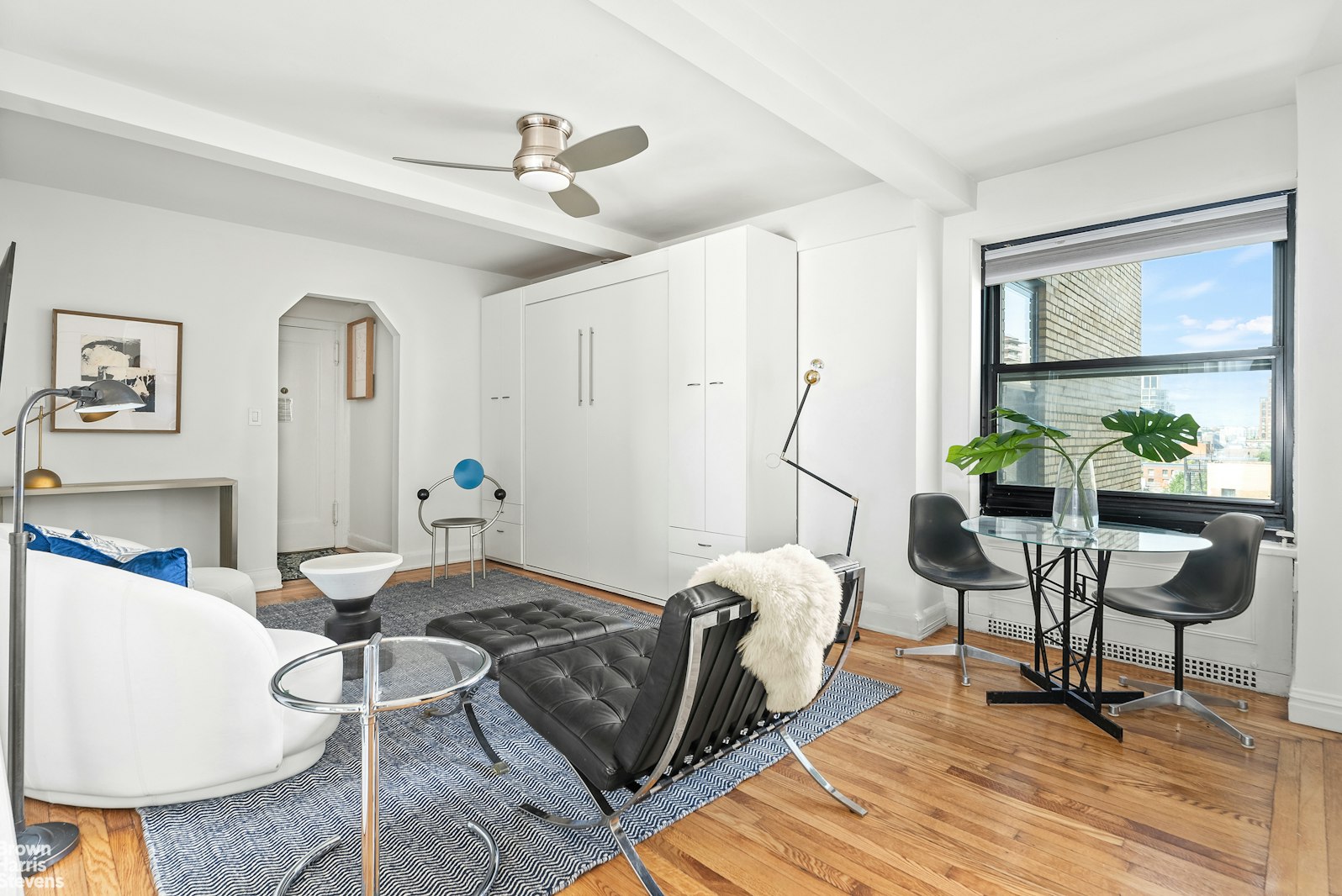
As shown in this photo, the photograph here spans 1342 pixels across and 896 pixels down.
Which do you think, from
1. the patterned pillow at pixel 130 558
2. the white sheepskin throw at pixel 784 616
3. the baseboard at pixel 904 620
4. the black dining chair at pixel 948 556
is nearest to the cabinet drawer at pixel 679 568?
the baseboard at pixel 904 620

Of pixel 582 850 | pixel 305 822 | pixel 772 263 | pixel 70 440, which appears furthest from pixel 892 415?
pixel 70 440

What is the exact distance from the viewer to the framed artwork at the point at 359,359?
5.90 meters

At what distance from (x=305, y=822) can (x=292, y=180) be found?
3397mm

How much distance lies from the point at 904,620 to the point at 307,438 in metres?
5.25

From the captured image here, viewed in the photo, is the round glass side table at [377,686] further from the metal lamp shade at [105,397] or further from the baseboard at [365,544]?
the baseboard at [365,544]

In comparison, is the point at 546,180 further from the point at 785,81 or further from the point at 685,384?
the point at 685,384

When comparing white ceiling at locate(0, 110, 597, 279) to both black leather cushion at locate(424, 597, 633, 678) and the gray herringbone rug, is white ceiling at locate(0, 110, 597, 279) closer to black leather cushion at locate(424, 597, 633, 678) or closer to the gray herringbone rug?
black leather cushion at locate(424, 597, 633, 678)

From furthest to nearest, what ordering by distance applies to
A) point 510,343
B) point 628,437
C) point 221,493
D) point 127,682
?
point 510,343 → point 628,437 → point 221,493 → point 127,682

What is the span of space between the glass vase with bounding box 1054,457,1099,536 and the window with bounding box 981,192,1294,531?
775mm

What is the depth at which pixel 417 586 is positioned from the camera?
4957 millimetres

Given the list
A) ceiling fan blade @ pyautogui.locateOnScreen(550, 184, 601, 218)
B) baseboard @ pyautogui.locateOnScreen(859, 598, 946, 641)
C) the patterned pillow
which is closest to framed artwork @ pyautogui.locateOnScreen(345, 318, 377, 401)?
ceiling fan blade @ pyautogui.locateOnScreen(550, 184, 601, 218)

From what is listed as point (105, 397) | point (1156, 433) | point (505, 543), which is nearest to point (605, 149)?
point (105, 397)

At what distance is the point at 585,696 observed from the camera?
1981 mm

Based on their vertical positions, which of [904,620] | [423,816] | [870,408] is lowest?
[423,816]
